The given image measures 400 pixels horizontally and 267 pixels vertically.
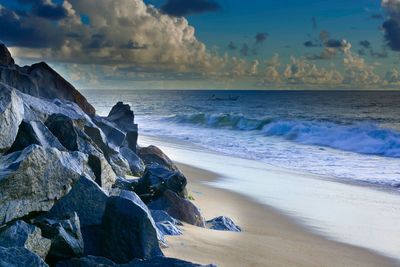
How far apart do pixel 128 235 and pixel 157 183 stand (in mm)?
3719

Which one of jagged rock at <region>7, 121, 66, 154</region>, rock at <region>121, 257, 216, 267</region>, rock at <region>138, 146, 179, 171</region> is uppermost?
jagged rock at <region>7, 121, 66, 154</region>

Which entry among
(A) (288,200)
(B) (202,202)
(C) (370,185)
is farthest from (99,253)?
(C) (370,185)

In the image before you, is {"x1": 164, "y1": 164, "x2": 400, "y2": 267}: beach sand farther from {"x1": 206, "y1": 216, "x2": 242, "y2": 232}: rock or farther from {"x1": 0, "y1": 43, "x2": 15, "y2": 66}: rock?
{"x1": 0, "y1": 43, "x2": 15, "y2": 66}: rock

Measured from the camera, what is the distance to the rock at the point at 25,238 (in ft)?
16.5

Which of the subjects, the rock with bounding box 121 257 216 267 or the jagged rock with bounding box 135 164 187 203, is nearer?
the rock with bounding box 121 257 216 267

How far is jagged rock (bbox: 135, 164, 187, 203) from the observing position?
9.46 metres

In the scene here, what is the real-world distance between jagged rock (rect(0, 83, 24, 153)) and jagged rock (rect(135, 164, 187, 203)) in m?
3.19

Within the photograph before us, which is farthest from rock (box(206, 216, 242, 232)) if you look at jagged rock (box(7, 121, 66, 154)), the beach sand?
jagged rock (box(7, 121, 66, 154))

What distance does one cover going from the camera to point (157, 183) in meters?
9.60

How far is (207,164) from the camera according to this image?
2020cm

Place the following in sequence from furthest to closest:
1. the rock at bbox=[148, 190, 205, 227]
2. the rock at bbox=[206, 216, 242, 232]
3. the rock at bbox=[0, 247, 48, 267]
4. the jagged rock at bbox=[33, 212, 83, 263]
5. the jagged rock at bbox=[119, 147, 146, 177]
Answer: the jagged rock at bbox=[119, 147, 146, 177] < the rock at bbox=[206, 216, 242, 232] < the rock at bbox=[148, 190, 205, 227] < the jagged rock at bbox=[33, 212, 83, 263] < the rock at bbox=[0, 247, 48, 267]

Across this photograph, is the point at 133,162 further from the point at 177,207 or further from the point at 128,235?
the point at 128,235

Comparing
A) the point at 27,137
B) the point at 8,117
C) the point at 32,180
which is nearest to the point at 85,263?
the point at 32,180

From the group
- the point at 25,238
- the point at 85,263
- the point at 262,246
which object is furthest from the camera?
the point at 262,246
